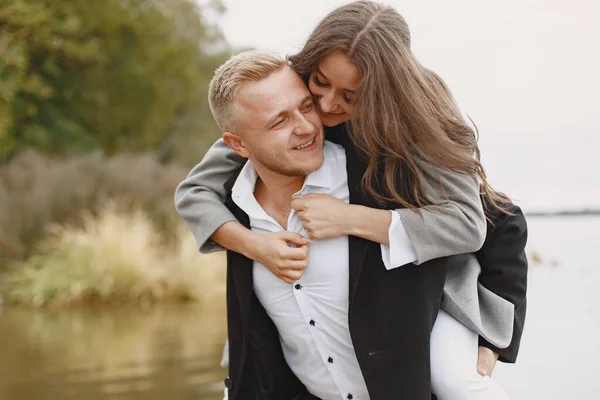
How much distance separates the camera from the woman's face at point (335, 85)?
2.51 meters

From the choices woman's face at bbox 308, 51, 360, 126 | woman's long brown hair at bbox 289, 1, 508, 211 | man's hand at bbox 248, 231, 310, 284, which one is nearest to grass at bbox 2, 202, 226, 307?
man's hand at bbox 248, 231, 310, 284

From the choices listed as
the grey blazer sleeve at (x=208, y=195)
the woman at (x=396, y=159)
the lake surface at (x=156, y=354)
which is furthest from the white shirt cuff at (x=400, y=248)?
the lake surface at (x=156, y=354)

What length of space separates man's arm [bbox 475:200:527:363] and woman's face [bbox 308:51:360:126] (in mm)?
578

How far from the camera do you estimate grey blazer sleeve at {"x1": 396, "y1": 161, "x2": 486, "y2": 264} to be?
239 centimetres

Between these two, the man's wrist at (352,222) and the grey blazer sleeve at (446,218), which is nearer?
the grey blazer sleeve at (446,218)

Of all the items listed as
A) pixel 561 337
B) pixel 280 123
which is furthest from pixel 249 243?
pixel 561 337

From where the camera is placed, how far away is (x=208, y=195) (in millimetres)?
2914

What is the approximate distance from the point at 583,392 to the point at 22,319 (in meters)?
5.39

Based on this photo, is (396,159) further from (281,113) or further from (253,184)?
(253,184)

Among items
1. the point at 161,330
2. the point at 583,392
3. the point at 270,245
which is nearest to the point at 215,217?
the point at 270,245

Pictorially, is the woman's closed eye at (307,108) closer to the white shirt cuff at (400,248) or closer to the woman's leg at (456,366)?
the white shirt cuff at (400,248)

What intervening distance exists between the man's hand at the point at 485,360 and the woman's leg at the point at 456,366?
0.04m

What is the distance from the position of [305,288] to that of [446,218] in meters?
0.55

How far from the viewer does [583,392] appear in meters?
5.85
